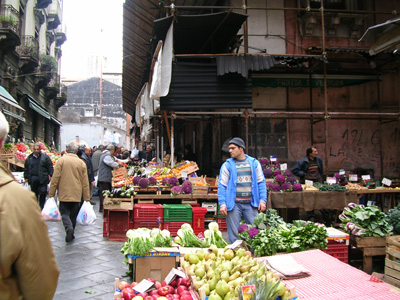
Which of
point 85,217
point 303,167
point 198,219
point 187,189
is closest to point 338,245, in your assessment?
point 198,219

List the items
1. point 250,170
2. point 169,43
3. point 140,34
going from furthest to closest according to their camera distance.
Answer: point 140,34 < point 169,43 < point 250,170

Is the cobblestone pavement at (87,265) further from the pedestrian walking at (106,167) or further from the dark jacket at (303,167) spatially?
the dark jacket at (303,167)

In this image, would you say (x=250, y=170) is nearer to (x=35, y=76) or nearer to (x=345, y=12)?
(x=345, y=12)

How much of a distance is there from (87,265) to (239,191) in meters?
2.62

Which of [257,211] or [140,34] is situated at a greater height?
[140,34]

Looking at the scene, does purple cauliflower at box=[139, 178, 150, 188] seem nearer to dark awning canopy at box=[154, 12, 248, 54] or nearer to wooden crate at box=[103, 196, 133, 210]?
wooden crate at box=[103, 196, 133, 210]

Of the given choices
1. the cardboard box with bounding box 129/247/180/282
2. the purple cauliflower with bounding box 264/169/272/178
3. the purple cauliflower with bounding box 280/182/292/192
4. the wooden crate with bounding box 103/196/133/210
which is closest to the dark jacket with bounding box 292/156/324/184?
the purple cauliflower with bounding box 264/169/272/178

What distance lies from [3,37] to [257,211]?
A: 13.4 metres

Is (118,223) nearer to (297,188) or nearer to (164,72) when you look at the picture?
(164,72)

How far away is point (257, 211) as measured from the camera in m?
5.40

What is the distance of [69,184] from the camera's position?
6.77m

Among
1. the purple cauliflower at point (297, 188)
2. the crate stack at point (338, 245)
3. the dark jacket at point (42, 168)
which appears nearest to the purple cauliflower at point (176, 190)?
the purple cauliflower at point (297, 188)

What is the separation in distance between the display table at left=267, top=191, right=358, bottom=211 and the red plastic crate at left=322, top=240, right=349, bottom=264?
2607 millimetres

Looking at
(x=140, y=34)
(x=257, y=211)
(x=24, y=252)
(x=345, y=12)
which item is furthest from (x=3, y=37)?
(x=24, y=252)
